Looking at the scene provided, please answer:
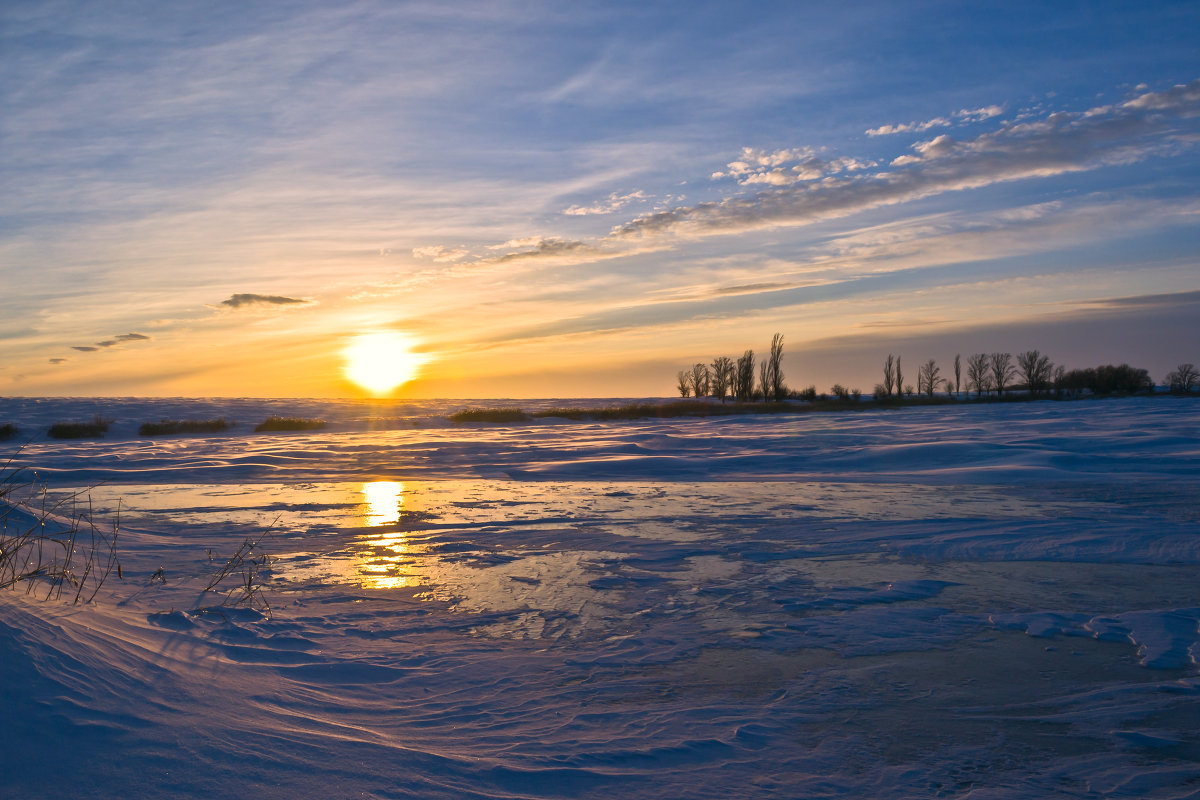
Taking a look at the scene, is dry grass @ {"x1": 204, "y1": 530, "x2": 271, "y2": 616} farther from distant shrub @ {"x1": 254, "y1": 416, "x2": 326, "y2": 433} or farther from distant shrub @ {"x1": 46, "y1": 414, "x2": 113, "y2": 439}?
distant shrub @ {"x1": 46, "y1": 414, "x2": 113, "y2": 439}

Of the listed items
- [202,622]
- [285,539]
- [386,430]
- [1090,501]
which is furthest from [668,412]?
[202,622]

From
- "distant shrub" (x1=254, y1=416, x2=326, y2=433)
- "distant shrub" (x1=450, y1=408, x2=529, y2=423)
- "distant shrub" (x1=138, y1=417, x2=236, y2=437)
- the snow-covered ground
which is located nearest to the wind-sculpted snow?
"distant shrub" (x1=138, y1=417, x2=236, y2=437)

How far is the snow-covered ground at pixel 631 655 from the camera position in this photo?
2266 mm

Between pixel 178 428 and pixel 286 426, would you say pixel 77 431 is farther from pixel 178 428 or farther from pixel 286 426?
pixel 286 426

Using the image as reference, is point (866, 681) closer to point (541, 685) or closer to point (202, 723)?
point (541, 685)

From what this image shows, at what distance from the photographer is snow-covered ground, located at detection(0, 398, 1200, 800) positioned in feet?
7.43

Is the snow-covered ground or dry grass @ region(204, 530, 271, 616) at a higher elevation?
dry grass @ region(204, 530, 271, 616)

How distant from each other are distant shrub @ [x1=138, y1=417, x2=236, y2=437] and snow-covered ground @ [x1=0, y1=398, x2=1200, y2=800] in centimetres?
1644

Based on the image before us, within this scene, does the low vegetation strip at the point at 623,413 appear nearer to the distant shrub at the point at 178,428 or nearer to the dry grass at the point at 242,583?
the distant shrub at the point at 178,428

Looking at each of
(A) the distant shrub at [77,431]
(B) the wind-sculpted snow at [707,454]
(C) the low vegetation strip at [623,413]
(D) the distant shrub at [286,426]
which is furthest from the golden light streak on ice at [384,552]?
(C) the low vegetation strip at [623,413]

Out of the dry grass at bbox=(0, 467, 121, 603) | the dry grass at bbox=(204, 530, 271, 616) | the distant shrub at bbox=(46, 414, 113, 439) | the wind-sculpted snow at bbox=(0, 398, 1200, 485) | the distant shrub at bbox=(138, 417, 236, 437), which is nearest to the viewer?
the dry grass at bbox=(0, 467, 121, 603)

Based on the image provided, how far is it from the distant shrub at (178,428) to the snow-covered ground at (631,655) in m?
16.4

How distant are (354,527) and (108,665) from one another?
4.39m

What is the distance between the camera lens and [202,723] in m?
2.37
